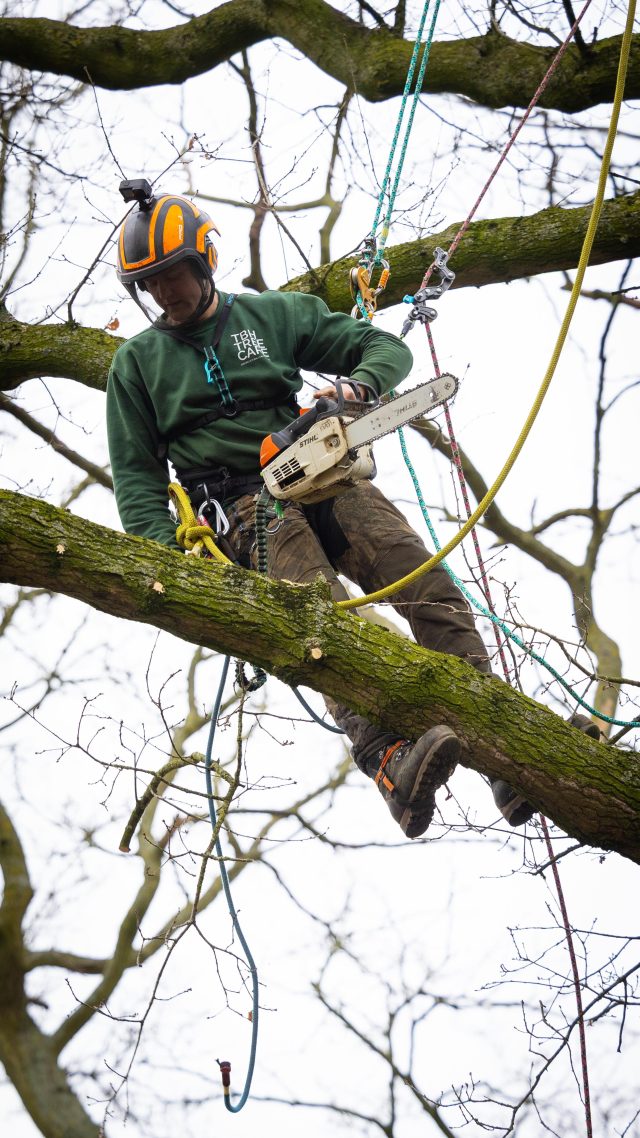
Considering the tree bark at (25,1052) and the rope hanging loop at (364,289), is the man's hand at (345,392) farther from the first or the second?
the tree bark at (25,1052)

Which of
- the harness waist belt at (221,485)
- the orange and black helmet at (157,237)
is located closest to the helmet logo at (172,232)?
the orange and black helmet at (157,237)

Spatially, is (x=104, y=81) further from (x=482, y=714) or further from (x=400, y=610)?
(x=482, y=714)

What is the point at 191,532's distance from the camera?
9.59 feet

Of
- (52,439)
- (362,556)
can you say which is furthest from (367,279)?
(52,439)

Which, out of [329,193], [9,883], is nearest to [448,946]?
[9,883]

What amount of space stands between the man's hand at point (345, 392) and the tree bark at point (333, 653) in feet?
1.64

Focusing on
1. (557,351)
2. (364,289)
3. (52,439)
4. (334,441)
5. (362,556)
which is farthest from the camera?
(52,439)

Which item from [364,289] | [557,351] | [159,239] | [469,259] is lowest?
[557,351]

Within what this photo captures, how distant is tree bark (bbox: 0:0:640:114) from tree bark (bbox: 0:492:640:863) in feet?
8.67

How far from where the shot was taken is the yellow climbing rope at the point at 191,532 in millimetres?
2924

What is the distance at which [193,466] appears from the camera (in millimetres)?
3195

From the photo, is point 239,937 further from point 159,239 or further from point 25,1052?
point 25,1052

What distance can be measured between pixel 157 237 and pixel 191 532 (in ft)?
2.71

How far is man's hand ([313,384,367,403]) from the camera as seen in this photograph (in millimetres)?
2722
